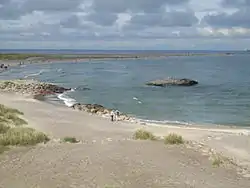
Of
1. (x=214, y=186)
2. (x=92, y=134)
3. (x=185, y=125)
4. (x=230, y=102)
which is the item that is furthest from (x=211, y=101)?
(x=214, y=186)

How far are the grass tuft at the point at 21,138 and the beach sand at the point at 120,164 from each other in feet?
2.05

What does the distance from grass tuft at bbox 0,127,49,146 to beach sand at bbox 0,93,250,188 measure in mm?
624

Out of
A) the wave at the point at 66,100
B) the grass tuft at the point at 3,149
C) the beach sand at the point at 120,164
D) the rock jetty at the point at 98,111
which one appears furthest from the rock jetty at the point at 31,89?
the grass tuft at the point at 3,149

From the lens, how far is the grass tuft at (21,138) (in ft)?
67.5

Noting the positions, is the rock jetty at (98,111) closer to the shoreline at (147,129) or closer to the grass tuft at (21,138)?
the shoreline at (147,129)

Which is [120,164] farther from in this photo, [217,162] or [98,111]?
[98,111]

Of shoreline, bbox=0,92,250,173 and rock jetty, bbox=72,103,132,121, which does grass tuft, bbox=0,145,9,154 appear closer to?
shoreline, bbox=0,92,250,173

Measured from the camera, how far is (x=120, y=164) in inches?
687

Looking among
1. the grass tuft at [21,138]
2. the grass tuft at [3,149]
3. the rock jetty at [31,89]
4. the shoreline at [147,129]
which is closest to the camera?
the grass tuft at [3,149]

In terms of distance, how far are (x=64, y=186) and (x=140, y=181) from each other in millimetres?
2605

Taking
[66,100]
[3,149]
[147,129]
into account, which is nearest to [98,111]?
[147,129]

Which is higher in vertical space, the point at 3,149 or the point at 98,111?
the point at 3,149

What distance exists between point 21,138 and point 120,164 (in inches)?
232

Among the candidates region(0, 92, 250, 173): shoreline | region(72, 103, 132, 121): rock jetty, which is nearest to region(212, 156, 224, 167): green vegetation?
region(0, 92, 250, 173): shoreline
